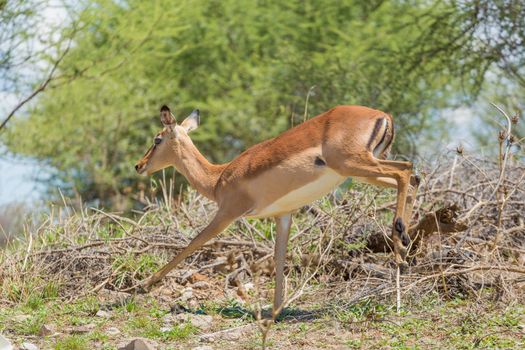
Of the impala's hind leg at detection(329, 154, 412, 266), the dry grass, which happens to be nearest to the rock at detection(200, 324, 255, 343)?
the dry grass

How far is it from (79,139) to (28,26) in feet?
26.0

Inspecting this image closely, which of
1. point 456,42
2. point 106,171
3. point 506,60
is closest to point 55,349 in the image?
point 506,60

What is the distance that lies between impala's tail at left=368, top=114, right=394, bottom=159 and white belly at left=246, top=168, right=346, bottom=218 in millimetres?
313

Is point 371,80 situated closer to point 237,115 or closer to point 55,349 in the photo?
point 237,115

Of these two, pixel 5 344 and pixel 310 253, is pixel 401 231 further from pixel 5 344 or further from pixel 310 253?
pixel 5 344

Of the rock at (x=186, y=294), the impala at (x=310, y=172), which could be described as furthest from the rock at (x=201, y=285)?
Answer: the impala at (x=310, y=172)

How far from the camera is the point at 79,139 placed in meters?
21.4

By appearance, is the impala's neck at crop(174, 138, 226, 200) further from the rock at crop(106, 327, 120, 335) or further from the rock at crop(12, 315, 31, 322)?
the rock at crop(12, 315, 31, 322)

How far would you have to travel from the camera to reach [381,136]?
663 centimetres

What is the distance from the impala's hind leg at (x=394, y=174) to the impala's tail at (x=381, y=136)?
5.1 inches

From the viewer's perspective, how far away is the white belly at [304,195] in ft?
21.7

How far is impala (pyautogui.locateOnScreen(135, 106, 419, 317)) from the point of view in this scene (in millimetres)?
6523

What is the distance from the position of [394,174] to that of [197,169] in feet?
5.84

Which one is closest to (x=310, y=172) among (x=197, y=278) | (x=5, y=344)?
(x=197, y=278)
